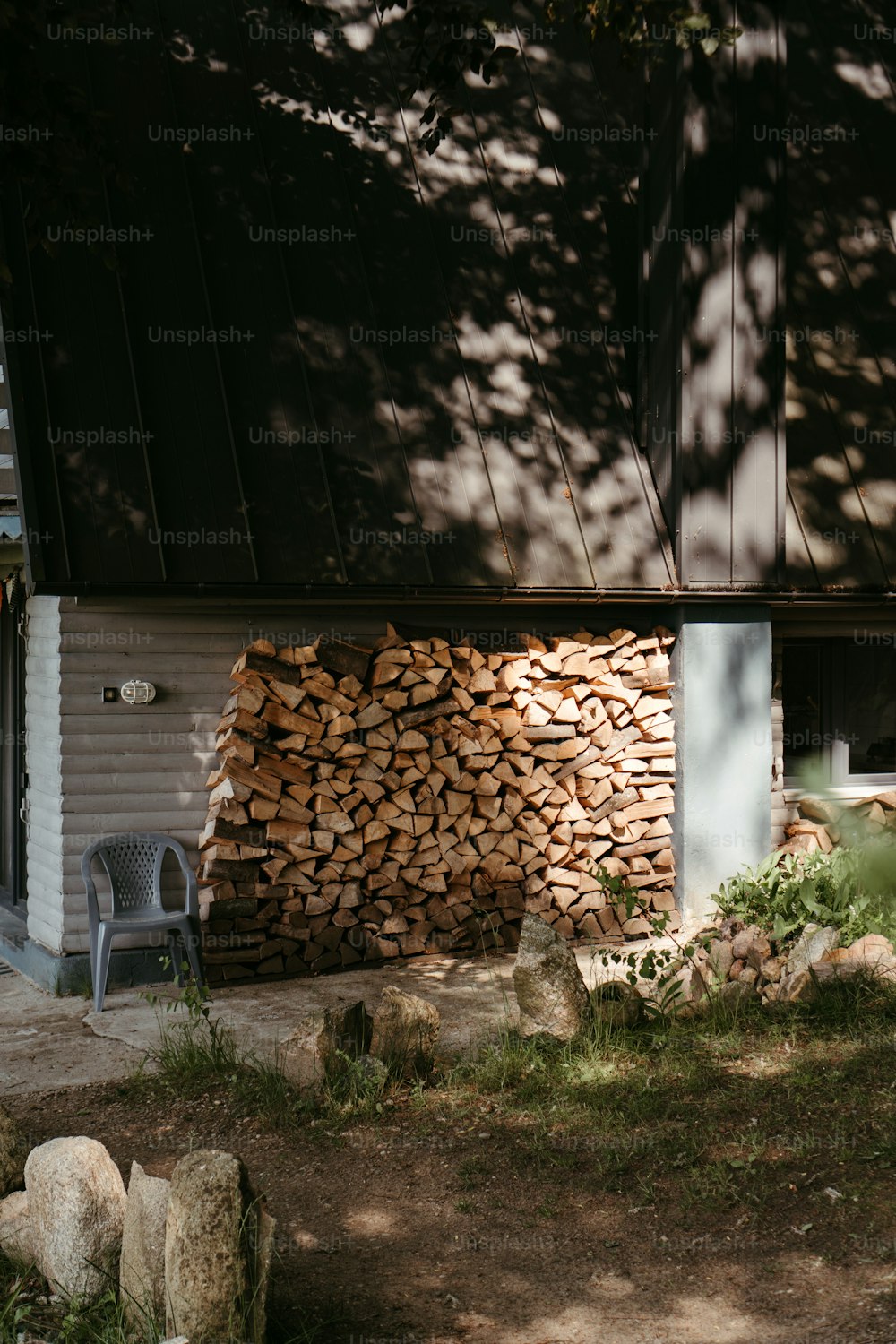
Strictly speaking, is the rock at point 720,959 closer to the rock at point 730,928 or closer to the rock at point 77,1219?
the rock at point 730,928

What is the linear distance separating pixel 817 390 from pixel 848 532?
1.25 meters

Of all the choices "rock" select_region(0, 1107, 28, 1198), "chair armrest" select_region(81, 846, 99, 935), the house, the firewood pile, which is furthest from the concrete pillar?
"rock" select_region(0, 1107, 28, 1198)

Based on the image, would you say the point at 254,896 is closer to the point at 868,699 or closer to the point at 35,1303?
the point at 35,1303

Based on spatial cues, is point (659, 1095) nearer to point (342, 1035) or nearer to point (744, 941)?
point (342, 1035)

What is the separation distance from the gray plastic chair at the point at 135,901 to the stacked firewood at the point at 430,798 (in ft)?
0.63

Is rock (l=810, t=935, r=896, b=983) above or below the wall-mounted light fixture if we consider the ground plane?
below

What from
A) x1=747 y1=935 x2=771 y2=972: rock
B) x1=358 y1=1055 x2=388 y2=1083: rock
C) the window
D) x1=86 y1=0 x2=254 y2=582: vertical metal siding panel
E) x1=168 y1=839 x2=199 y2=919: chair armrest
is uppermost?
x1=86 y1=0 x2=254 y2=582: vertical metal siding panel

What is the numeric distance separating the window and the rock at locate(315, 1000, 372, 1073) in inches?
201

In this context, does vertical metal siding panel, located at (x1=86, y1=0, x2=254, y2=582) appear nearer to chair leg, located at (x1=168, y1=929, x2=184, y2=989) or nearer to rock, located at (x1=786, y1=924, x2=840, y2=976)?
chair leg, located at (x1=168, y1=929, x2=184, y2=989)

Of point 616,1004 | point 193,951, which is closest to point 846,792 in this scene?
point 616,1004

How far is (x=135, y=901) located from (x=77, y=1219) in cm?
403

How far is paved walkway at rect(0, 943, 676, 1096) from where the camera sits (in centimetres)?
622

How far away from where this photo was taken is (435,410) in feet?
29.3

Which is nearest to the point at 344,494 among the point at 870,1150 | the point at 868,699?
the point at 868,699
